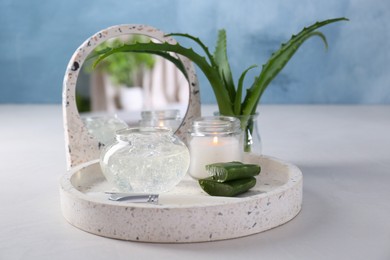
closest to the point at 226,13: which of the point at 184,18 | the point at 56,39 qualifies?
the point at 184,18

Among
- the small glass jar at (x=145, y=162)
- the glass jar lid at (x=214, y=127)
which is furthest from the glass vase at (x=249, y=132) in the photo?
the small glass jar at (x=145, y=162)

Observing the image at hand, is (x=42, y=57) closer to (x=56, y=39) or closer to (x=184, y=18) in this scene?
(x=56, y=39)

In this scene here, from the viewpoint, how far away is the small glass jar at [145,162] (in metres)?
0.85

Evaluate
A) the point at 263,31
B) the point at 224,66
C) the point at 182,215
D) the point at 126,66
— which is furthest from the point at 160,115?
the point at 263,31

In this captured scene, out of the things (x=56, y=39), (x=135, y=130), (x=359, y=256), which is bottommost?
(x=359, y=256)

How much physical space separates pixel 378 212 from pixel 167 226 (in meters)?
0.31

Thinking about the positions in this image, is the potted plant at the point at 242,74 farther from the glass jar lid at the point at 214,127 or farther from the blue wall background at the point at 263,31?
the blue wall background at the point at 263,31

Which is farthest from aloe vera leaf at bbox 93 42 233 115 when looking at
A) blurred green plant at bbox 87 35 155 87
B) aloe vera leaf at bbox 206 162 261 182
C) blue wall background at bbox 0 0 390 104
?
blue wall background at bbox 0 0 390 104

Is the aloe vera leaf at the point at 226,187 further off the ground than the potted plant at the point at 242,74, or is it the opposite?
the potted plant at the point at 242,74

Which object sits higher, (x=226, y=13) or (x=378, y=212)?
(x=226, y=13)

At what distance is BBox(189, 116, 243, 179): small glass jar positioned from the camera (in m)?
0.96

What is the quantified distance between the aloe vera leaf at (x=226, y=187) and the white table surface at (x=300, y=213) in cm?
9

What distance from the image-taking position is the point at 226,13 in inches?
92.0

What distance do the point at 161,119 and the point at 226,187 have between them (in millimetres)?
347
